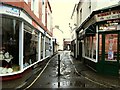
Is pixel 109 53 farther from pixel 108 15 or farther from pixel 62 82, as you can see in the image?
pixel 62 82

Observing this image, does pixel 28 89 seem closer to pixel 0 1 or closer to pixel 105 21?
pixel 0 1

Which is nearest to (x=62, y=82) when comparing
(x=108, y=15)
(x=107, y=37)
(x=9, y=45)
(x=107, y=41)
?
(x=9, y=45)

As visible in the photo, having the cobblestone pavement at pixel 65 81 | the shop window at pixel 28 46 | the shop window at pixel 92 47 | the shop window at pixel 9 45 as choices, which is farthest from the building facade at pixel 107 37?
the shop window at pixel 9 45

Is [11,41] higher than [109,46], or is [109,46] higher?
[11,41]

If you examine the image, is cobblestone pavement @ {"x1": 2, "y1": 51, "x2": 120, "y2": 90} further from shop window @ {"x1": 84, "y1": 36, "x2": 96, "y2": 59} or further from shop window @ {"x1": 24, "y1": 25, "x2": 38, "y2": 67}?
shop window @ {"x1": 84, "y1": 36, "x2": 96, "y2": 59}

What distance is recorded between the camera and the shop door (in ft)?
43.9

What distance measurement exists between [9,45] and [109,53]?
20.2ft

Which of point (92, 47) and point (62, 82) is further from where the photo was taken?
point (92, 47)

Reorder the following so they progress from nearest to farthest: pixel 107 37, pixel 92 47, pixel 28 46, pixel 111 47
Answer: pixel 111 47 < pixel 107 37 < pixel 28 46 < pixel 92 47

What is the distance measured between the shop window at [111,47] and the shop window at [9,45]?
5.59 m

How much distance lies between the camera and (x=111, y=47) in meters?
13.7

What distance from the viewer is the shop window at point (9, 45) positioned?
11466 mm

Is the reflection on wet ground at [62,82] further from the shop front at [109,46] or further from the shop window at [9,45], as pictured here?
the shop front at [109,46]

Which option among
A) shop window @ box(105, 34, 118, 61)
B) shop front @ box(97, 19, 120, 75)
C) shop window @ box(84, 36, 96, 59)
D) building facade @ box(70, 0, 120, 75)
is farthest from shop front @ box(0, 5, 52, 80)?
shop window @ box(84, 36, 96, 59)
